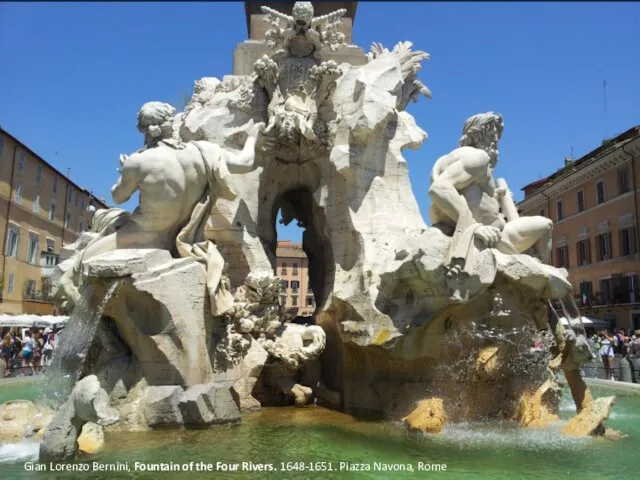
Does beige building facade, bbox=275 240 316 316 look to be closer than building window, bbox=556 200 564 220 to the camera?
No

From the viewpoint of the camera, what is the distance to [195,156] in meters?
7.36


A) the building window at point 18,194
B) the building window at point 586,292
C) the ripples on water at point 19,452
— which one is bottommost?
the ripples on water at point 19,452

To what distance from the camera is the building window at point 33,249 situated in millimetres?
31859

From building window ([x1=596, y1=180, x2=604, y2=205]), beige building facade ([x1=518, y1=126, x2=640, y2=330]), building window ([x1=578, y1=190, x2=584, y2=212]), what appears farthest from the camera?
building window ([x1=578, y1=190, x2=584, y2=212])

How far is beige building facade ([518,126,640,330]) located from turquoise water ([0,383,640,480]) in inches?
867

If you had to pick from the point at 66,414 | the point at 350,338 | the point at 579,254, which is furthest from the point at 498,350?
the point at 579,254

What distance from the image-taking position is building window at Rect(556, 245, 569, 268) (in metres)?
32.6

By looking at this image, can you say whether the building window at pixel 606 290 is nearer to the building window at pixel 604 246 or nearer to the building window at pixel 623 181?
the building window at pixel 604 246

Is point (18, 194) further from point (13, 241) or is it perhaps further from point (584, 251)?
point (584, 251)

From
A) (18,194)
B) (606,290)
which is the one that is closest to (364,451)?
(606,290)

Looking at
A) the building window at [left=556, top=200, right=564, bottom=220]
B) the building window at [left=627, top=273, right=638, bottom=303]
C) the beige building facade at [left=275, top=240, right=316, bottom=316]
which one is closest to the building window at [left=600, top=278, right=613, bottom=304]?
the building window at [left=627, top=273, right=638, bottom=303]

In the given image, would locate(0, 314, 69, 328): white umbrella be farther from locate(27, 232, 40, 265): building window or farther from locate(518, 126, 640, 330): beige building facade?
locate(518, 126, 640, 330): beige building facade

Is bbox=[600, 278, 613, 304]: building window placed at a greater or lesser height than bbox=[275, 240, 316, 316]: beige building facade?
lesser

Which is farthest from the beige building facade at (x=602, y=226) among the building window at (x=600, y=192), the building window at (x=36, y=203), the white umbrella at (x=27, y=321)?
the building window at (x=36, y=203)
